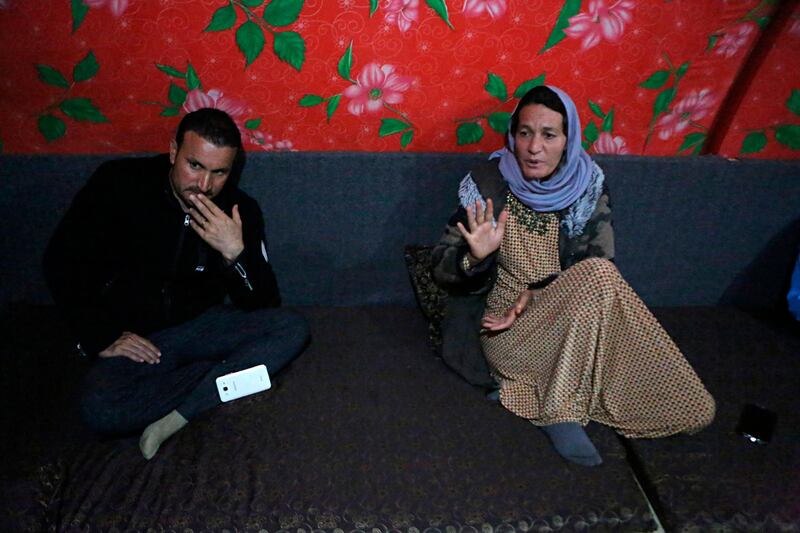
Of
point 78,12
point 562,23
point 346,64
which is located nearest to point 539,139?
point 562,23

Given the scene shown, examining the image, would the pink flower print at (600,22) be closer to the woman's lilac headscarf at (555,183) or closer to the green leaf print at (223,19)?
the woman's lilac headscarf at (555,183)

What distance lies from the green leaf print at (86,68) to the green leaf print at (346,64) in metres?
0.78

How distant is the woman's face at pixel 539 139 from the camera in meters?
1.57

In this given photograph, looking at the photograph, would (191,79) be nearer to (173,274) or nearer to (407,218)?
(173,274)

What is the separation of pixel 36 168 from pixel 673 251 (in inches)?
93.2

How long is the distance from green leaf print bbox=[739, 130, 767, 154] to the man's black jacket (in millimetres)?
1907

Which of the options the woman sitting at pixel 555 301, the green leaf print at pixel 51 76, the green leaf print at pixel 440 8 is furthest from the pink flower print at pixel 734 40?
the green leaf print at pixel 51 76

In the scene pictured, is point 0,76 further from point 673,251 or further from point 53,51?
point 673,251

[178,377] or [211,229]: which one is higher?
[211,229]

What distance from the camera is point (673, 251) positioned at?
6.97 feet

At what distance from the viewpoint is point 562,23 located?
5.76 feet

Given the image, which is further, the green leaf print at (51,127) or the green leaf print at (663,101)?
the green leaf print at (663,101)

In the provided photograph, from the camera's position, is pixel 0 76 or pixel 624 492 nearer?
pixel 624 492

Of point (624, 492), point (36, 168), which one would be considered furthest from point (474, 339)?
point (36, 168)
